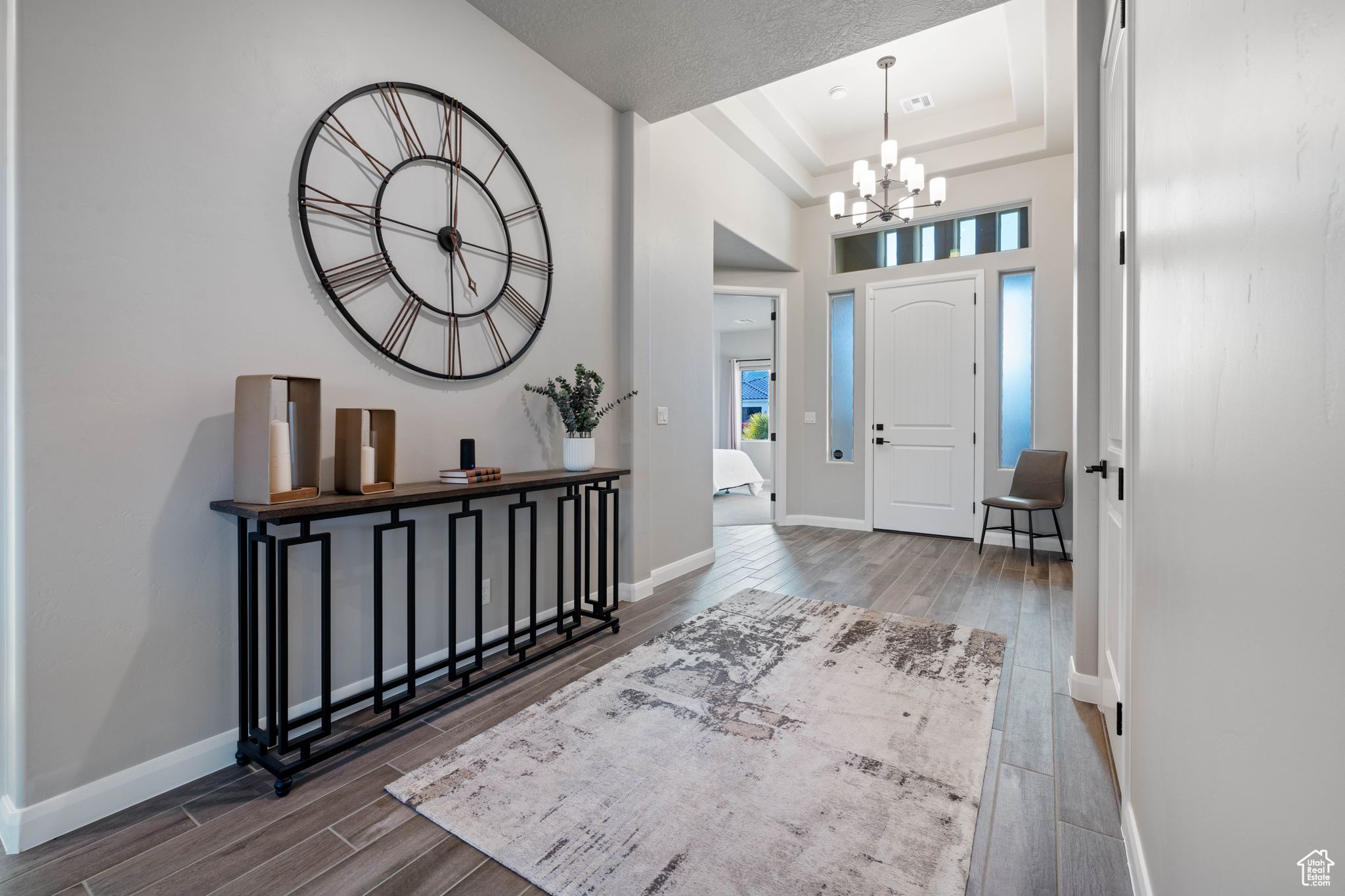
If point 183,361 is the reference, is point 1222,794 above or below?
below

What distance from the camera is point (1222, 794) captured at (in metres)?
0.70

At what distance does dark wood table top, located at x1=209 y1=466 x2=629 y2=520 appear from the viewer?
5.59 ft

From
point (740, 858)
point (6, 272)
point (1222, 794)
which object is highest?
point (6, 272)

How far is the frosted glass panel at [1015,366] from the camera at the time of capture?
198 inches

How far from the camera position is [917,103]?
4664 mm

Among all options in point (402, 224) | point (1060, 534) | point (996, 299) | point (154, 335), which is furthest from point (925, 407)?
point (154, 335)

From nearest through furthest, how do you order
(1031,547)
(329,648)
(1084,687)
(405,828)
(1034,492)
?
(405,828) < (329,648) < (1084,687) < (1031,547) < (1034,492)

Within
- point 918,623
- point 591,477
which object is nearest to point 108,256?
point 591,477

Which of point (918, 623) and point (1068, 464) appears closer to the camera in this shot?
point (918, 623)

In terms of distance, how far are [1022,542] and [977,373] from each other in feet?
4.80

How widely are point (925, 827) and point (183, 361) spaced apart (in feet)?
7.99

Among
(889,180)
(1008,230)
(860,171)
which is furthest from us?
(1008,230)

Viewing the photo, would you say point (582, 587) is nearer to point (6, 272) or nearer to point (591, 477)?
point (591, 477)

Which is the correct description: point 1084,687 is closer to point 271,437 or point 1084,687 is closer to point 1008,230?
point 271,437
